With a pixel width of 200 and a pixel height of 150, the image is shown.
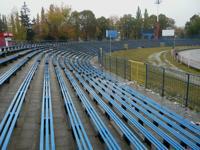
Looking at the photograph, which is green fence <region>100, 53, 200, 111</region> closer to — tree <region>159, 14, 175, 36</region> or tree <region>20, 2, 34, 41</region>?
tree <region>20, 2, 34, 41</region>

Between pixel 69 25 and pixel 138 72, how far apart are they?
5331 centimetres

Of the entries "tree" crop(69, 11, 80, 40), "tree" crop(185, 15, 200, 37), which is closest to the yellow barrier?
"tree" crop(69, 11, 80, 40)

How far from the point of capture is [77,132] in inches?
241

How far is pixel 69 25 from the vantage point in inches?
2539

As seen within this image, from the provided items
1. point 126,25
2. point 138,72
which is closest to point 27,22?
point 126,25

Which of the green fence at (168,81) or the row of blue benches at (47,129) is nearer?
the row of blue benches at (47,129)

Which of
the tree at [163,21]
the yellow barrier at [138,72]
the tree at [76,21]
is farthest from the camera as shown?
the tree at [163,21]

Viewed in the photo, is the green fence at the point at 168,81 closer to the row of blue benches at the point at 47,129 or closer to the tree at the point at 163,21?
the row of blue benches at the point at 47,129

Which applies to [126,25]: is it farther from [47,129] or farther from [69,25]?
[47,129]

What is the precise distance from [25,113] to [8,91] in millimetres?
2772

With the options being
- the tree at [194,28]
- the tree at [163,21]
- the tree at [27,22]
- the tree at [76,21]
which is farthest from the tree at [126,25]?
the tree at [27,22]

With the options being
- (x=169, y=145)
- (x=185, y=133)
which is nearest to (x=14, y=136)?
(x=169, y=145)

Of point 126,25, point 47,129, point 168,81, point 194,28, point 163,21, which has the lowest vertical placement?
point 47,129

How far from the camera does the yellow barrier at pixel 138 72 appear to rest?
1307cm
